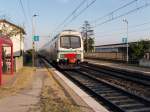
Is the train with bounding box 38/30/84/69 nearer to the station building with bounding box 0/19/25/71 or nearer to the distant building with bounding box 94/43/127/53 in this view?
the station building with bounding box 0/19/25/71

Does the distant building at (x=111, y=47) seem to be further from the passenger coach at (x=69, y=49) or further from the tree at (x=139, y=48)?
the passenger coach at (x=69, y=49)

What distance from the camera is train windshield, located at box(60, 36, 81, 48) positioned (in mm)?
29581

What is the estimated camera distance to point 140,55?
1764 inches

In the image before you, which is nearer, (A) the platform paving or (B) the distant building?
(A) the platform paving

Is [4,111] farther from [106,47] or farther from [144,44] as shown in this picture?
[106,47]

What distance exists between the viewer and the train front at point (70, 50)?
29172 mm

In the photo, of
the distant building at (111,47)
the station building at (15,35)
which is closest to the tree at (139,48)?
the station building at (15,35)

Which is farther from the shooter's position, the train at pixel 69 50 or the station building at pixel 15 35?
the train at pixel 69 50

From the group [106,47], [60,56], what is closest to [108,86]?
[60,56]

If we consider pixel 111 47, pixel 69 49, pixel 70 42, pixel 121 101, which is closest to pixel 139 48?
pixel 70 42

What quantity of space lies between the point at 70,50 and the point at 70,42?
32.3 inches

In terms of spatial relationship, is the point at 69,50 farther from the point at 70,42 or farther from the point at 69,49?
the point at 70,42

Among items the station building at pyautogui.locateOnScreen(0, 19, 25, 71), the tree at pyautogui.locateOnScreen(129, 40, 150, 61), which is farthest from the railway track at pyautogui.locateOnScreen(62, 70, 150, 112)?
the tree at pyautogui.locateOnScreen(129, 40, 150, 61)

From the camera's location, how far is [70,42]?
29.8 metres
